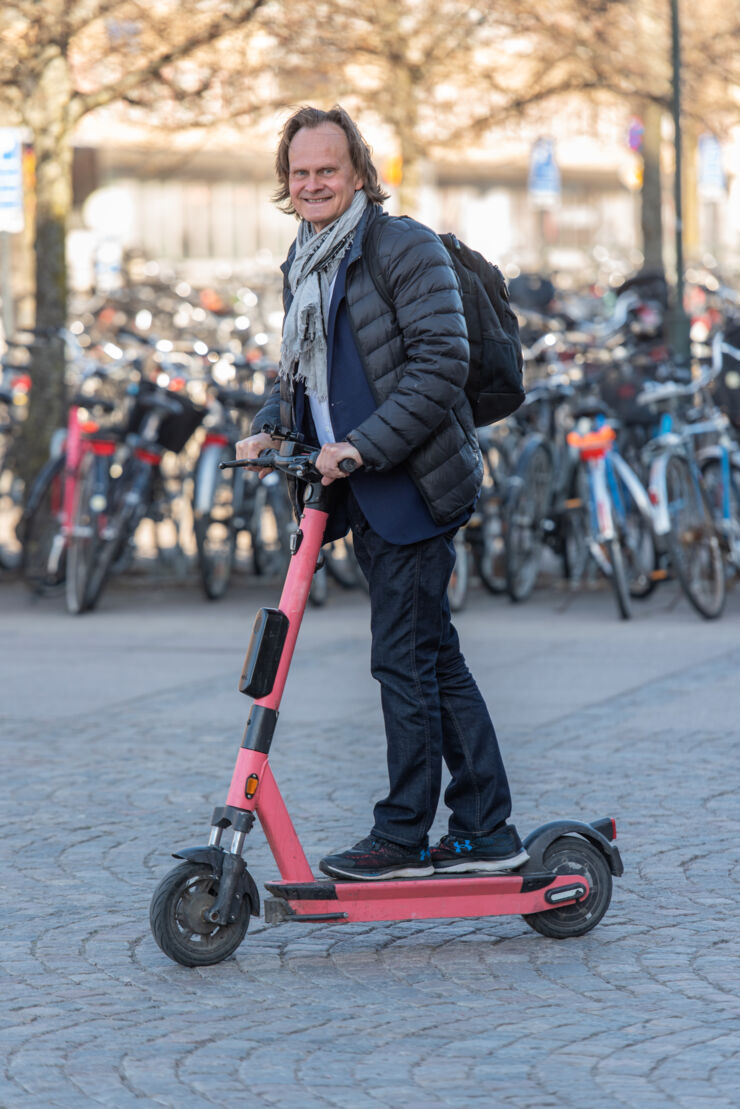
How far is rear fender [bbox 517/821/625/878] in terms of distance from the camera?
14.6ft

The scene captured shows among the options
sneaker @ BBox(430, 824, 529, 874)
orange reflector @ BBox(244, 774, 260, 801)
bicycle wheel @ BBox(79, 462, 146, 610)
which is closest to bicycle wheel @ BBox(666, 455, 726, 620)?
bicycle wheel @ BBox(79, 462, 146, 610)

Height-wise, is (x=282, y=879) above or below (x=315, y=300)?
below

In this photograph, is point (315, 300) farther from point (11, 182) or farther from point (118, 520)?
point (11, 182)

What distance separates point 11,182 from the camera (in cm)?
1168

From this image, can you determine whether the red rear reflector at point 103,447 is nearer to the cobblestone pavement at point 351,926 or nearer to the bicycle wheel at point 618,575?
the cobblestone pavement at point 351,926

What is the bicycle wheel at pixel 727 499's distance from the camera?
10148 millimetres

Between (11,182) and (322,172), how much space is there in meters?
7.76

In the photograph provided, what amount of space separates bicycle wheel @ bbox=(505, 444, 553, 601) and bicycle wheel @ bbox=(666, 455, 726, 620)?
988 mm

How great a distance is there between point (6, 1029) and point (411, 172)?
13.2 m

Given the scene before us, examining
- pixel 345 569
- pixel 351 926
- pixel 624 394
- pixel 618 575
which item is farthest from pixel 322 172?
pixel 345 569

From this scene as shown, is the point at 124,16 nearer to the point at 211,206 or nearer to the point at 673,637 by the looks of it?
the point at 673,637

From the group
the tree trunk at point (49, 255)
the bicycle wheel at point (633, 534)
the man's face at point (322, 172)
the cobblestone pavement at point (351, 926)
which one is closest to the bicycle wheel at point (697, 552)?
the bicycle wheel at point (633, 534)

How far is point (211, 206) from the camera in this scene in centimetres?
5119

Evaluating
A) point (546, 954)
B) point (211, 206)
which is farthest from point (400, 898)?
point (211, 206)
